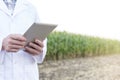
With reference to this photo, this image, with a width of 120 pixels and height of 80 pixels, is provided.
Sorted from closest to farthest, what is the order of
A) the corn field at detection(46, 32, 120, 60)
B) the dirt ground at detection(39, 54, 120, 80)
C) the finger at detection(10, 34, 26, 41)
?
the finger at detection(10, 34, 26, 41)
the dirt ground at detection(39, 54, 120, 80)
the corn field at detection(46, 32, 120, 60)

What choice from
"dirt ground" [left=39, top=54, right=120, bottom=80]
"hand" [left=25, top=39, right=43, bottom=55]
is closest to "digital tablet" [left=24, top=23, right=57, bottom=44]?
"hand" [left=25, top=39, right=43, bottom=55]

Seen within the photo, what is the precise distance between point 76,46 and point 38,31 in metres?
5.54

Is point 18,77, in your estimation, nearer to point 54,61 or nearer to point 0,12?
point 0,12

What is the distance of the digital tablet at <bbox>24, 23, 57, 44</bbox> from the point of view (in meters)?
1.38

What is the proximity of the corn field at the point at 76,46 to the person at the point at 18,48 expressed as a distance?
506cm

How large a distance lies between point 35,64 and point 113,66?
484 centimetres

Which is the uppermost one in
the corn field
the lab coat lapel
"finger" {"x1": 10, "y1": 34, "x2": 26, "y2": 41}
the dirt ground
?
the lab coat lapel

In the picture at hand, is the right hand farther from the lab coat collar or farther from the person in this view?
the lab coat collar

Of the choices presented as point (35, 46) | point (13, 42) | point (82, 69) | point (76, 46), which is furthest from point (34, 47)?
point (76, 46)

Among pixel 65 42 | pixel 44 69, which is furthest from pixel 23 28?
pixel 65 42

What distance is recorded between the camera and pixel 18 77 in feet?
4.76

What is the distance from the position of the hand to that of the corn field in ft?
16.7

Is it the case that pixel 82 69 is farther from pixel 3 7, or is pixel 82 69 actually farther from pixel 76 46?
pixel 3 7

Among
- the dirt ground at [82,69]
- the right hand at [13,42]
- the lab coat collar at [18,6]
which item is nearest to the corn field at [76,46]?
the dirt ground at [82,69]
